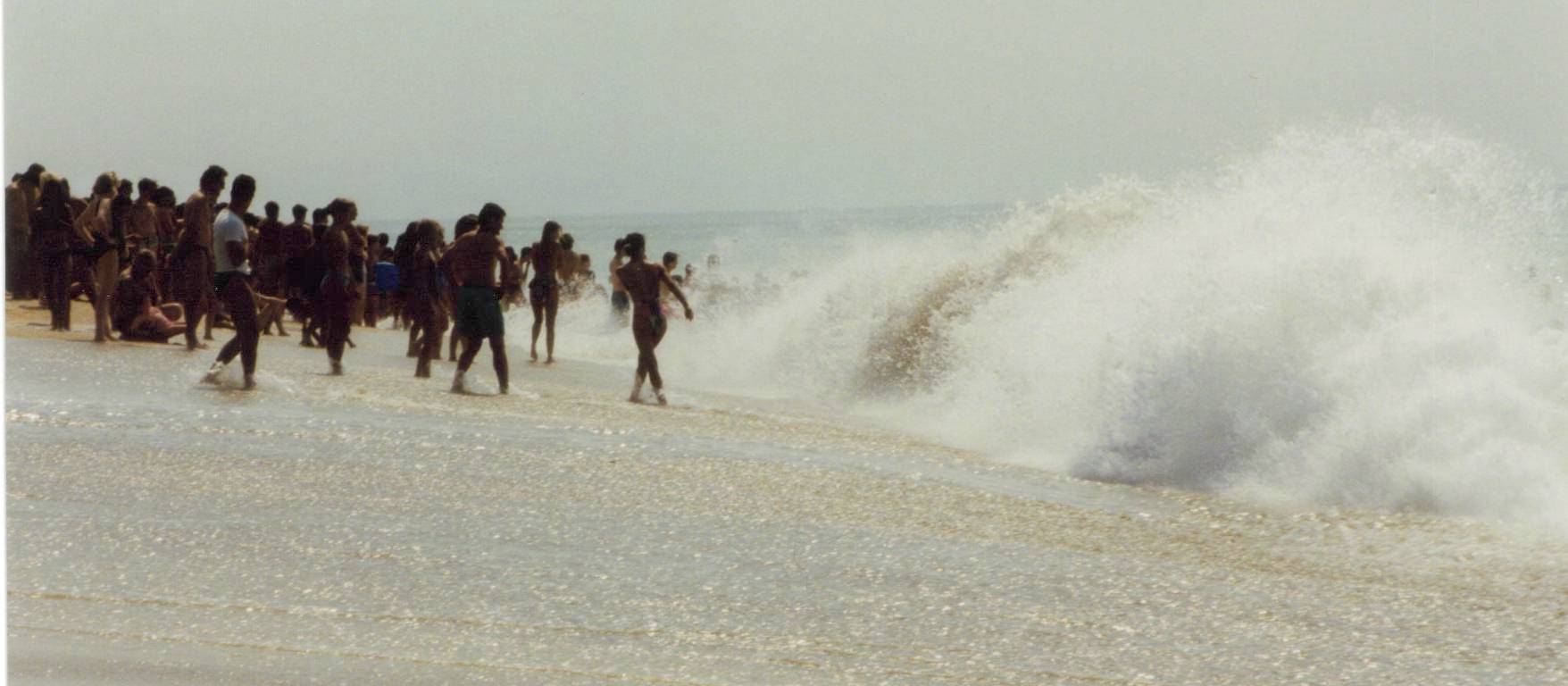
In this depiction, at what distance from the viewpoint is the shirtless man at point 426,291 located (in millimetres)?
14297

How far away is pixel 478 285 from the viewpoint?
501 inches

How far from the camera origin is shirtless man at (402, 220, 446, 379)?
563 inches

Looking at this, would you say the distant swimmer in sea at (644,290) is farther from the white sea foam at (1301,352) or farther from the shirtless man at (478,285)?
the white sea foam at (1301,352)

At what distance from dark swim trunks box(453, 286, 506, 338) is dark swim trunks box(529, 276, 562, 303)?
413 cm

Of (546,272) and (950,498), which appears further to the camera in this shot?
(546,272)

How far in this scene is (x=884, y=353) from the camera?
19016mm

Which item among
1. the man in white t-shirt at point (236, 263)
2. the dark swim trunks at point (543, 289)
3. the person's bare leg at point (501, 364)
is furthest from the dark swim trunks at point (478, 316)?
the dark swim trunks at point (543, 289)

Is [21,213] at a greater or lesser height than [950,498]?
greater

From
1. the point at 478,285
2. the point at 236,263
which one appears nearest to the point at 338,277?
the point at 478,285

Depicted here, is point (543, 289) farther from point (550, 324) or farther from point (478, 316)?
point (478, 316)

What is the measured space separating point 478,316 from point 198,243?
76.6 inches

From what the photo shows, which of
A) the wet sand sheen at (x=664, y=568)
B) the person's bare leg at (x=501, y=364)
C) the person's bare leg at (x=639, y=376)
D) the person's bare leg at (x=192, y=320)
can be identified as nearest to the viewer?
the wet sand sheen at (x=664, y=568)

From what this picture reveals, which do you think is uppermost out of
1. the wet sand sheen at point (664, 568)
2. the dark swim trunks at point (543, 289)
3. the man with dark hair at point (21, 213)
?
the man with dark hair at point (21, 213)

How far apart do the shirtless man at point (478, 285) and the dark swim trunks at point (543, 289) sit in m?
3.99
